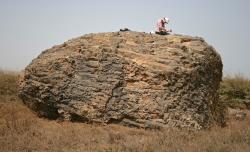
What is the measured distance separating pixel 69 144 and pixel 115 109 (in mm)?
2520

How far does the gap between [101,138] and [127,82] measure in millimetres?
2336

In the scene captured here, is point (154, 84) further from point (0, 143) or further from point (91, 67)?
point (0, 143)

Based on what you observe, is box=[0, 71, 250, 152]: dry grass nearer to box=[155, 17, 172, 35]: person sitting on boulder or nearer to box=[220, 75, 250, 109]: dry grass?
box=[155, 17, 172, 35]: person sitting on boulder

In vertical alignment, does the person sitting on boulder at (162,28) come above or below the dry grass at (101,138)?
above

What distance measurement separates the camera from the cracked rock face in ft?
36.4

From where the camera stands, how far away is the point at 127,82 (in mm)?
11516

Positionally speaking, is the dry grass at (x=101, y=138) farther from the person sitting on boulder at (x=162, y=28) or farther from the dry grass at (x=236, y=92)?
the dry grass at (x=236, y=92)

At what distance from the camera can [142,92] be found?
1120 centimetres

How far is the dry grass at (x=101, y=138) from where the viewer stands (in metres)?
8.40

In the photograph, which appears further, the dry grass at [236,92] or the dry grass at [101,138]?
the dry grass at [236,92]

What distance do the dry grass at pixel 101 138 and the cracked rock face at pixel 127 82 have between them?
45 centimetres

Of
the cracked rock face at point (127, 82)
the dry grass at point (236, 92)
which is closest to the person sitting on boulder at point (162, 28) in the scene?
the cracked rock face at point (127, 82)

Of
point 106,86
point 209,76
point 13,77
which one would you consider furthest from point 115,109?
point 13,77

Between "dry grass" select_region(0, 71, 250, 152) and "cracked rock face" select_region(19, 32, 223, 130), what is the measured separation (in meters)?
0.45
